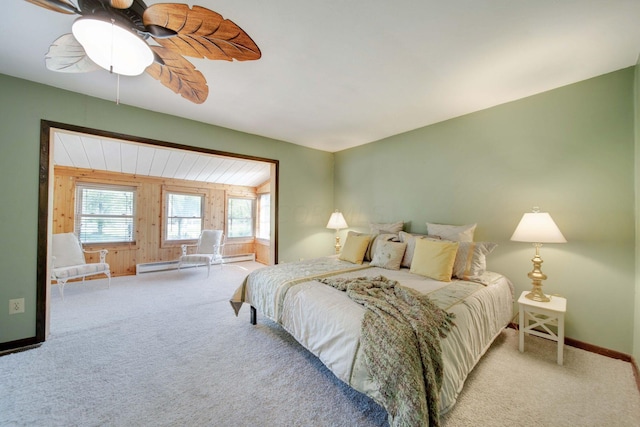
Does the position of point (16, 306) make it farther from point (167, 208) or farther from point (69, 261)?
point (167, 208)

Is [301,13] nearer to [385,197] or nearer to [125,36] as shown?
[125,36]

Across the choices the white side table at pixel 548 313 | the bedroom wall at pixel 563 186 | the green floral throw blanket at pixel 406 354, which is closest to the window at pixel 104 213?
the green floral throw blanket at pixel 406 354

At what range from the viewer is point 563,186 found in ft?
7.50

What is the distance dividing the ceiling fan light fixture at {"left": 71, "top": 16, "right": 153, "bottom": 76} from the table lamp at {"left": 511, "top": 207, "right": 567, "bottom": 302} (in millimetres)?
3127

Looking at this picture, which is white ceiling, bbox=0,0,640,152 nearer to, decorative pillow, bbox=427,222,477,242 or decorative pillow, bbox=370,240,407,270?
decorative pillow, bbox=427,222,477,242

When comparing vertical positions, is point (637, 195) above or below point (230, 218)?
above

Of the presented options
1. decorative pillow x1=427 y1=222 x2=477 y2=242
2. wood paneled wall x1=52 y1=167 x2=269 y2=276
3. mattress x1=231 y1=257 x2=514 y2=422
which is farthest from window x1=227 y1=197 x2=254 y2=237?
decorative pillow x1=427 y1=222 x2=477 y2=242

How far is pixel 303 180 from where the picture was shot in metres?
4.27

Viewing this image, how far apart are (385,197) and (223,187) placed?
428 cm

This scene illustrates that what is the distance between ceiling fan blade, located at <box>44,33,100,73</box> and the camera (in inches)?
55.1

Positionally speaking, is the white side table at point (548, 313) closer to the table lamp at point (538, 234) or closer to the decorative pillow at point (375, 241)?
the table lamp at point (538, 234)

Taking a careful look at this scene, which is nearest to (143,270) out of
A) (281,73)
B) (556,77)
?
(281,73)

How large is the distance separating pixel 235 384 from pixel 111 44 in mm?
2265

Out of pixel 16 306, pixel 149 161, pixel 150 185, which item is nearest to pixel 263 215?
pixel 150 185
